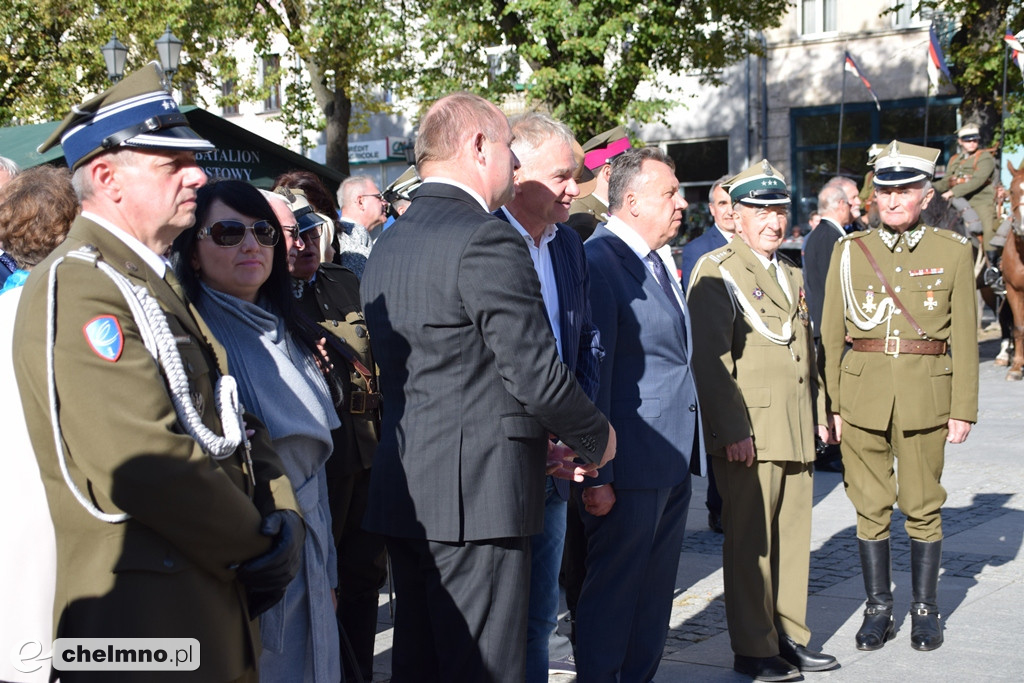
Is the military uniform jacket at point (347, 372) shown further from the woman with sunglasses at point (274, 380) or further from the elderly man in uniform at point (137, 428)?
the elderly man in uniform at point (137, 428)

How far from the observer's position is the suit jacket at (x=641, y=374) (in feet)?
14.1

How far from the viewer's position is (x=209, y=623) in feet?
8.07

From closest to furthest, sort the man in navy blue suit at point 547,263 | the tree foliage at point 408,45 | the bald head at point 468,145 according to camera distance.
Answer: the bald head at point 468,145 → the man in navy blue suit at point 547,263 → the tree foliage at point 408,45

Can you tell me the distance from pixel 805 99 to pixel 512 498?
27.2m

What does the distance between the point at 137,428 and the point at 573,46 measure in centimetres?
1583

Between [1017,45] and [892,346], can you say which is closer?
[892,346]

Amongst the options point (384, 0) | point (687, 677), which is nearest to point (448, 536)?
point (687, 677)

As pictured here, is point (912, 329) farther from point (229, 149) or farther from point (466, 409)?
point (229, 149)

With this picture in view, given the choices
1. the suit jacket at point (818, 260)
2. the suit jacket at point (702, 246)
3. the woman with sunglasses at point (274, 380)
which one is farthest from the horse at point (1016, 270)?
the woman with sunglasses at point (274, 380)

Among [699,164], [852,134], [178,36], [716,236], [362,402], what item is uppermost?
[178,36]

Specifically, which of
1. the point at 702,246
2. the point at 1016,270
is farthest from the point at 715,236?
the point at 1016,270

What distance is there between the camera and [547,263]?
434 cm

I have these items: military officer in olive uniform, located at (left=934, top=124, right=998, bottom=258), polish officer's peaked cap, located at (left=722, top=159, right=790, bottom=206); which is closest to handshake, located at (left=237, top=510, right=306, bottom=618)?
polish officer's peaked cap, located at (left=722, top=159, right=790, bottom=206)

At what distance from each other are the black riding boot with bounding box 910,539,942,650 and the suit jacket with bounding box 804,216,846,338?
12.9 ft
